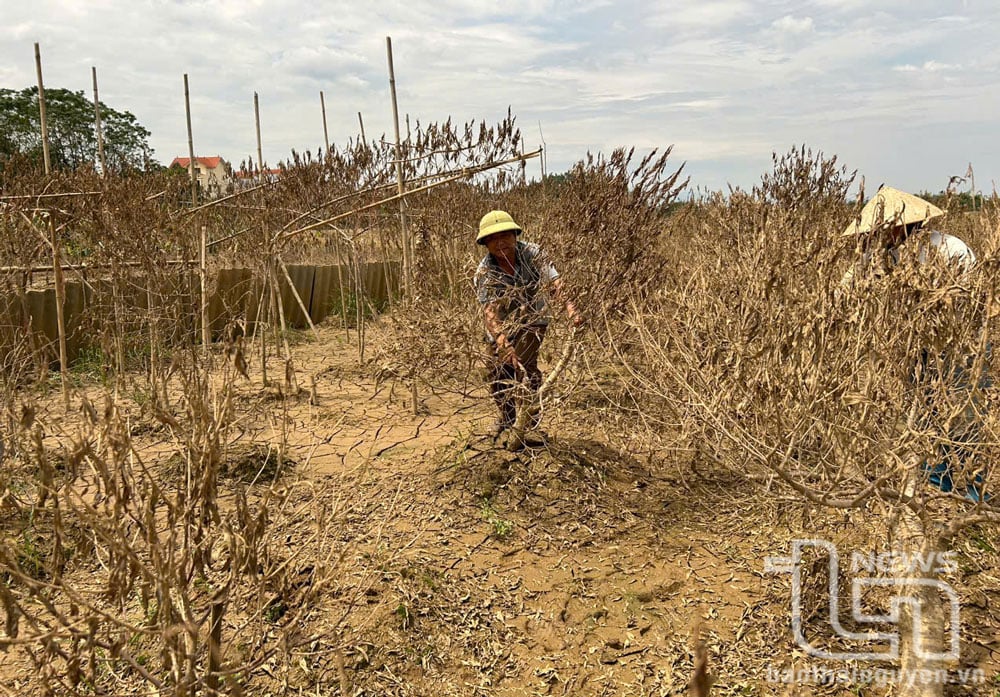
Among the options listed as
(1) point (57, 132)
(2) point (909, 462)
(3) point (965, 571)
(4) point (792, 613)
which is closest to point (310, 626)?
(4) point (792, 613)

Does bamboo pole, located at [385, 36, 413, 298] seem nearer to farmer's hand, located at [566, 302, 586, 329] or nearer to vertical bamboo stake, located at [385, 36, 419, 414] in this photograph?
vertical bamboo stake, located at [385, 36, 419, 414]

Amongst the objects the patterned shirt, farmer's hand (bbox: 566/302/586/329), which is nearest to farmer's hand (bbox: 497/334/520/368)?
the patterned shirt

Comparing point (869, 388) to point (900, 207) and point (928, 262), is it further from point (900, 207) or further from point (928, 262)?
point (900, 207)

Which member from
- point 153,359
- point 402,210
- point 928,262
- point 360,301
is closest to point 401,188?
point 402,210

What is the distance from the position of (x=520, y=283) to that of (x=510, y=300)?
24cm

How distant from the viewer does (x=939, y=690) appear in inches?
89.4

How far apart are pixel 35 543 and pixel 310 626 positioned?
1.66 meters

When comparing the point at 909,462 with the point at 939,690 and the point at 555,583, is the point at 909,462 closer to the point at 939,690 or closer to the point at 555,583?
the point at 939,690

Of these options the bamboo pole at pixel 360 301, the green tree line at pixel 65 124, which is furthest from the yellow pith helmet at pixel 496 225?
the green tree line at pixel 65 124

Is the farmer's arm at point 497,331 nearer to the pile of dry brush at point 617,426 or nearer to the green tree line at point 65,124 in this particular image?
the pile of dry brush at point 617,426

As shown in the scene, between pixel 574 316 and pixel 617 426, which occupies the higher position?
pixel 574 316

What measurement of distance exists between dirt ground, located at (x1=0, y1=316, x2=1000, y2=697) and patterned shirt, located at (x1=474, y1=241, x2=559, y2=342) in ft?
1.88

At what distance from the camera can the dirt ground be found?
2.59m

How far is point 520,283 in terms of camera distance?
393cm
